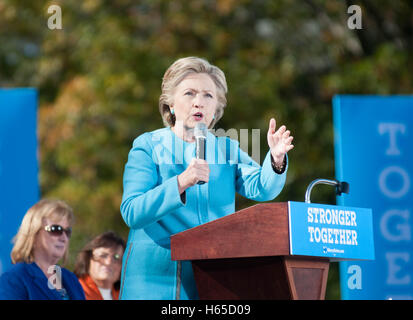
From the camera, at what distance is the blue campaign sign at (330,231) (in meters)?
2.71

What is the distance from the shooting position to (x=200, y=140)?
9.88 feet

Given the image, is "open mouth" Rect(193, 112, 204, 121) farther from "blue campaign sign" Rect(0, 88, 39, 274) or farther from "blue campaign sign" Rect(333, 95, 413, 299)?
"blue campaign sign" Rect(0, 88, 39, 274)

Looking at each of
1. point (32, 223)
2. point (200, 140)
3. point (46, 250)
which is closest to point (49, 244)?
Result: point (46, 250)

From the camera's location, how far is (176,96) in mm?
3285

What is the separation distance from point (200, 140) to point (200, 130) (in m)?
0.09

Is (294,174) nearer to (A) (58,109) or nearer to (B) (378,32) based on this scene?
(B) (378,32)

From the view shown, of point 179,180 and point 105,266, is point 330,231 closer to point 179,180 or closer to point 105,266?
point 179,180

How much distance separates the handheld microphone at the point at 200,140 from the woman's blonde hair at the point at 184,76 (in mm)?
225

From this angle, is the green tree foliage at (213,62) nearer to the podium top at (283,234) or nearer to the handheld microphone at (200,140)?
the handheld microphone at (200,140)

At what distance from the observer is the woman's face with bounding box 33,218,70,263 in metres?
4.28

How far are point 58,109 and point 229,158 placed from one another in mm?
8178

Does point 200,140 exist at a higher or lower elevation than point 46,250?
higher

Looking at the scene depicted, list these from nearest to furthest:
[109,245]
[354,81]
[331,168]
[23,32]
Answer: [109,245] → [354,81] → [331,168] → [23,32]
